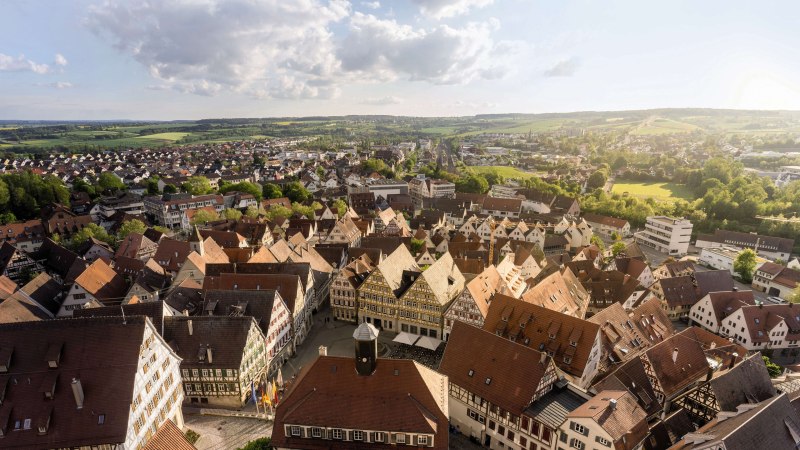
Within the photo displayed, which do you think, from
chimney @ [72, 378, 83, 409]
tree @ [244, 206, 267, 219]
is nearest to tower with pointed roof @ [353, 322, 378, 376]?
chimney @ [72, 378, 83, 409]

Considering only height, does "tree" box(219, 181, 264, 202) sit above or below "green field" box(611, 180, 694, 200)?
above

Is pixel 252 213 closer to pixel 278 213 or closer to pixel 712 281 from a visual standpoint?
pixel 278 213

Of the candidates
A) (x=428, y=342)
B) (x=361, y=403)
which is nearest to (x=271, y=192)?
(x=428, y=342)

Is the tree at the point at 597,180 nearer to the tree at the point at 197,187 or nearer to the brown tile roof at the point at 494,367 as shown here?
the tree at the point at 197,187

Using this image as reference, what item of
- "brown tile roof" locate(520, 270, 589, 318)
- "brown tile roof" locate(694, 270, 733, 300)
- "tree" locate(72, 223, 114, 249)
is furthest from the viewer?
"tree" locate(72, 223, 114, 249)

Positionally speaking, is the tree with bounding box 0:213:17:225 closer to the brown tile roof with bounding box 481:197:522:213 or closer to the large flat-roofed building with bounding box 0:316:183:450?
the large flat-roofed building with bounding box 0:316:183:450
